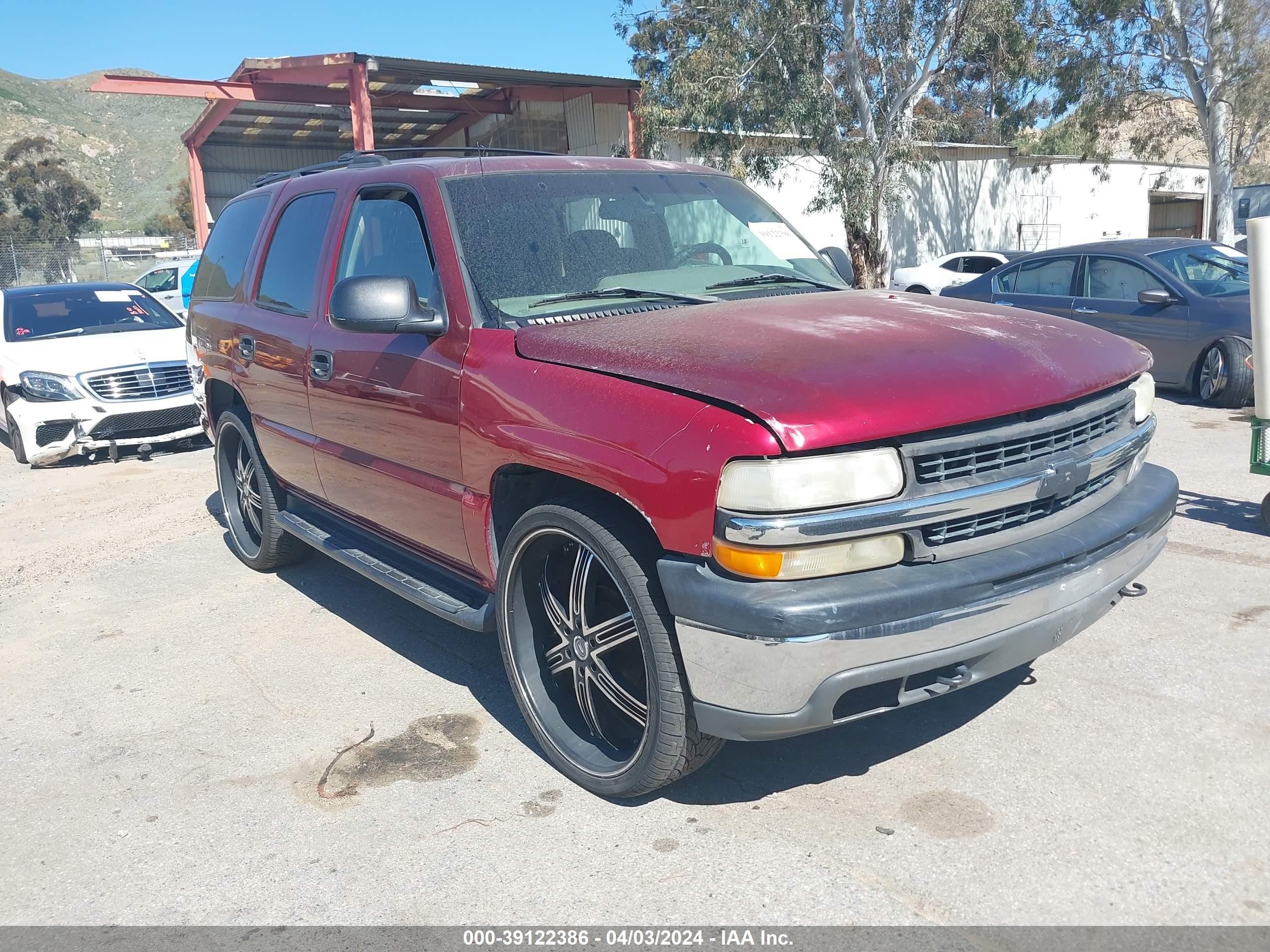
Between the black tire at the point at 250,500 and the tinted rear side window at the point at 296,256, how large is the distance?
89 cm

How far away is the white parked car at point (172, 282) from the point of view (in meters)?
16.6

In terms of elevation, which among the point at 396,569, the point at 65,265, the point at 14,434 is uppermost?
the point at 65,265

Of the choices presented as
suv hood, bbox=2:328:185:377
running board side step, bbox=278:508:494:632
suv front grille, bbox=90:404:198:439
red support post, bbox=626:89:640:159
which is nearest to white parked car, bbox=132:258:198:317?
suv hood, bbox=2:328:185:377

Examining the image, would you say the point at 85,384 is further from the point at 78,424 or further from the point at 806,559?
the point at 806,559

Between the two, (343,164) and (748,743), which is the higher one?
(343,164)

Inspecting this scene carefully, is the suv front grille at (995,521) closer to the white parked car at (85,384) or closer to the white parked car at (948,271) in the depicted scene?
the white parked car at (85,384)

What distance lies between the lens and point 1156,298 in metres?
9.55

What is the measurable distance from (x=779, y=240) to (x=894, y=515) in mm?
2203

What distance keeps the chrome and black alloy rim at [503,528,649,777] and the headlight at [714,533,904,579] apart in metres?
0.48

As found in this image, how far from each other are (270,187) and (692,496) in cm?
380

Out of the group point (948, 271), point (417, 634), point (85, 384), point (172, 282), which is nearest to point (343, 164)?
point (417, 634)

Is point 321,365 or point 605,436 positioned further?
point 321,365

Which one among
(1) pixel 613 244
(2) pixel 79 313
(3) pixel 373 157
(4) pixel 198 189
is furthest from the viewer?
(4) pixel 198 189

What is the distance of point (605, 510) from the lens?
3.06 meters
